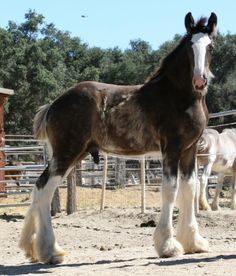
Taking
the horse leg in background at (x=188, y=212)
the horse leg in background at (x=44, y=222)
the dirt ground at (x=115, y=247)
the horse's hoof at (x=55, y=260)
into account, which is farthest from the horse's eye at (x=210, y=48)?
the horse's hoof at (x=55, y=260)

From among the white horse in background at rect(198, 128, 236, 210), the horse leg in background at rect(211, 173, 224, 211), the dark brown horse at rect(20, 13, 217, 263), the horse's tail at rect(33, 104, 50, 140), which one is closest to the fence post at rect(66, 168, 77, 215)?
the white horse in background at rect(198, 128, 236, 210)

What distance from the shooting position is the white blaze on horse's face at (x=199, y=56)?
6559mm

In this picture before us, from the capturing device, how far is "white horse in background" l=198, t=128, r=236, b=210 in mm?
14352

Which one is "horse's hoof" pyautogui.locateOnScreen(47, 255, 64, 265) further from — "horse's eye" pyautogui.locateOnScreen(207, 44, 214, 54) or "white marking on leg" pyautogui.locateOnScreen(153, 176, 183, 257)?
"horse's eye" pyautogui.locateOnScreen(207, 44, 214, 54)

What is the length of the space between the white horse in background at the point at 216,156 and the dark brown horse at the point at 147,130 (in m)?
6.85

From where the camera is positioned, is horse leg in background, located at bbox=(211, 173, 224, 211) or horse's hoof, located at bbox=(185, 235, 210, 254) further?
horse leg in background, located at bbox=(211, 173, 224, 211)

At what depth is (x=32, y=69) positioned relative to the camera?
131ft

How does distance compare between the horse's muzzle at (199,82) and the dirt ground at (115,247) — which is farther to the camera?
the horse's muzzle at (199,82)

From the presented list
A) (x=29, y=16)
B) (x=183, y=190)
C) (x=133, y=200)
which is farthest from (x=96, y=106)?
(x=29, y=16)

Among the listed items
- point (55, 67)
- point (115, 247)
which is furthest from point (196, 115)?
point (55, 67)

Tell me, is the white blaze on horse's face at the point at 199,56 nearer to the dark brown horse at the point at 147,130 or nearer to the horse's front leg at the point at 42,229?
the dark brown horse at the point at 147,130

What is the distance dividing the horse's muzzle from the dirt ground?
187 centimetres

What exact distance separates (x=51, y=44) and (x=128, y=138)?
42.8 metres

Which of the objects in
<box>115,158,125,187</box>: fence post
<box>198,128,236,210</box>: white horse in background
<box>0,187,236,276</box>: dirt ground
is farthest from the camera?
<box>115,158,125,187</box>: fence post
